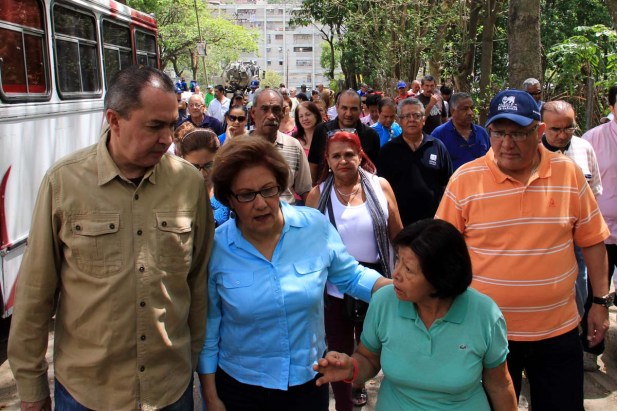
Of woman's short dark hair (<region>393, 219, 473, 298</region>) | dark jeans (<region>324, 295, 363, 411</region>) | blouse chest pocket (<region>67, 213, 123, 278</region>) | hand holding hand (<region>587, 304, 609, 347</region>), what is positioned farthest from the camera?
dark jeans (<region>324, 295, 363, 411</region>)

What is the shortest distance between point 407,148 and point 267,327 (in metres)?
3.39

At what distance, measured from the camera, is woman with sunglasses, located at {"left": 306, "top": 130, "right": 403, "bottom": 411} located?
3.87m

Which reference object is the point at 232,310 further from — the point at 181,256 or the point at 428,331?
the point at 428,331

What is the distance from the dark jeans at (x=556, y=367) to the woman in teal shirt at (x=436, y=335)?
57 cm

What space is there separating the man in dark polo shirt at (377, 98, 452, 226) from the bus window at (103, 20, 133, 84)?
4293 millimetres

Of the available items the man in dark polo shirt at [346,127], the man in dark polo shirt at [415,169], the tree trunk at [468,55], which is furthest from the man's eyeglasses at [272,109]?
the tree trunk at [468,55]

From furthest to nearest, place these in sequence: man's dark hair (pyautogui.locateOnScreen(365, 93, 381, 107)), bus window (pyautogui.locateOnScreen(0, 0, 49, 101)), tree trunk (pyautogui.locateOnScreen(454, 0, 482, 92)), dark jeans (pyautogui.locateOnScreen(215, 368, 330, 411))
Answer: tree trunk (pyautogui.locateOnScreen(454, 0, 482, 92)) < man's dark hair (pyautogui.locateOnScreen(365, 93, 381, 107)) < bus window (pyautogui.locateOnScreen(0, 0, 49, 101)) < dark jeans (pyautogui.locateOnScreen(215, 368, 330, 411))

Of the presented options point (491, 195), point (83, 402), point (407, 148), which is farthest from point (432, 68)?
point (83, 402)

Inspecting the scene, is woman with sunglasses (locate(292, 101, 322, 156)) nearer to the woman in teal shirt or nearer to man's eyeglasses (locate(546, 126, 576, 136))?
man's eyeglasses (locate(546, 126, 576, 136))

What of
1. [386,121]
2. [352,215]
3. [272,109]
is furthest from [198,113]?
[352,215]

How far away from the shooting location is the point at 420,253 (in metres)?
2.35

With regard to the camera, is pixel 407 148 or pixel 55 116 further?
pixel 55 116

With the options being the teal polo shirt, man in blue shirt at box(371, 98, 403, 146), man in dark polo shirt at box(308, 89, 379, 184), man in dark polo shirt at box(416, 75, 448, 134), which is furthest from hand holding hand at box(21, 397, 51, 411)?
man in dark polo shirt at box(416, 75, 448, 134)

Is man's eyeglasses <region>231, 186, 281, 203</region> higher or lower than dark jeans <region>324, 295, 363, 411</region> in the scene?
higher
